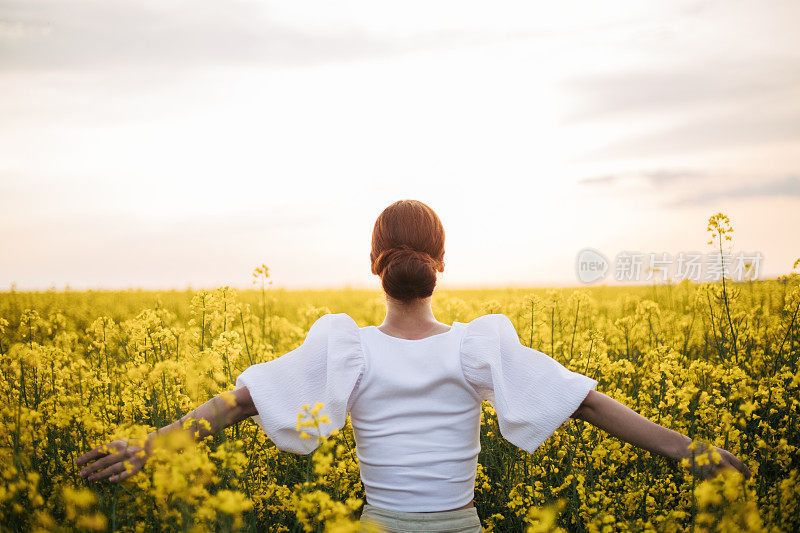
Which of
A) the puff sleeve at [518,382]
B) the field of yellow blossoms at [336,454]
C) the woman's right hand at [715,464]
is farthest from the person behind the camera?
the puff sleeve at [518,382]

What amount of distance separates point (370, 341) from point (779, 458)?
250 cm

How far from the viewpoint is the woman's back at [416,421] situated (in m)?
2.31

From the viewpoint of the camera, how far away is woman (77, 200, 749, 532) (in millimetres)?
2312

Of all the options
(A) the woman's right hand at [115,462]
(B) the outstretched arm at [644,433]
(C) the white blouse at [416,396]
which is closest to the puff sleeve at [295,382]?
(C) the white blouse at [416,396]

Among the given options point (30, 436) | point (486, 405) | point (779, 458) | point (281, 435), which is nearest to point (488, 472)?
point (486, 405)

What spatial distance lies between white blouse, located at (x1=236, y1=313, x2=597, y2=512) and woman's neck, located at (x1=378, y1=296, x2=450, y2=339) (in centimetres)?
6

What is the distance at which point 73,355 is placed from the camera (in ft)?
18.1

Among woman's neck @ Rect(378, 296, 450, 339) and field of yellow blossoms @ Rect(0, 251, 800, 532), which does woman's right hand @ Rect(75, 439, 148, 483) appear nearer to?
field of yellow blossoms @ Rect(0, 251, 800, 532)

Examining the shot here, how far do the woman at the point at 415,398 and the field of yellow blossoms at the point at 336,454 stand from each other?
13 centimetres

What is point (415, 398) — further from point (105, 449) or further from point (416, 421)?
point (105, 449)

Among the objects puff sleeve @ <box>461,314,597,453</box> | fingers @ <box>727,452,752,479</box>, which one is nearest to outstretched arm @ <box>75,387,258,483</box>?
puff sleeve @ <box>461,314,597,453</box>

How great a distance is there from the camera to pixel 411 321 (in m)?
2.47

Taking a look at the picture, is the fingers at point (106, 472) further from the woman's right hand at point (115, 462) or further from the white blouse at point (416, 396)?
the white blouse at point (416, 396)

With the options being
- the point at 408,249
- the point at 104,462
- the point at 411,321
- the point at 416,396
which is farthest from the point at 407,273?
the point at 104,462
